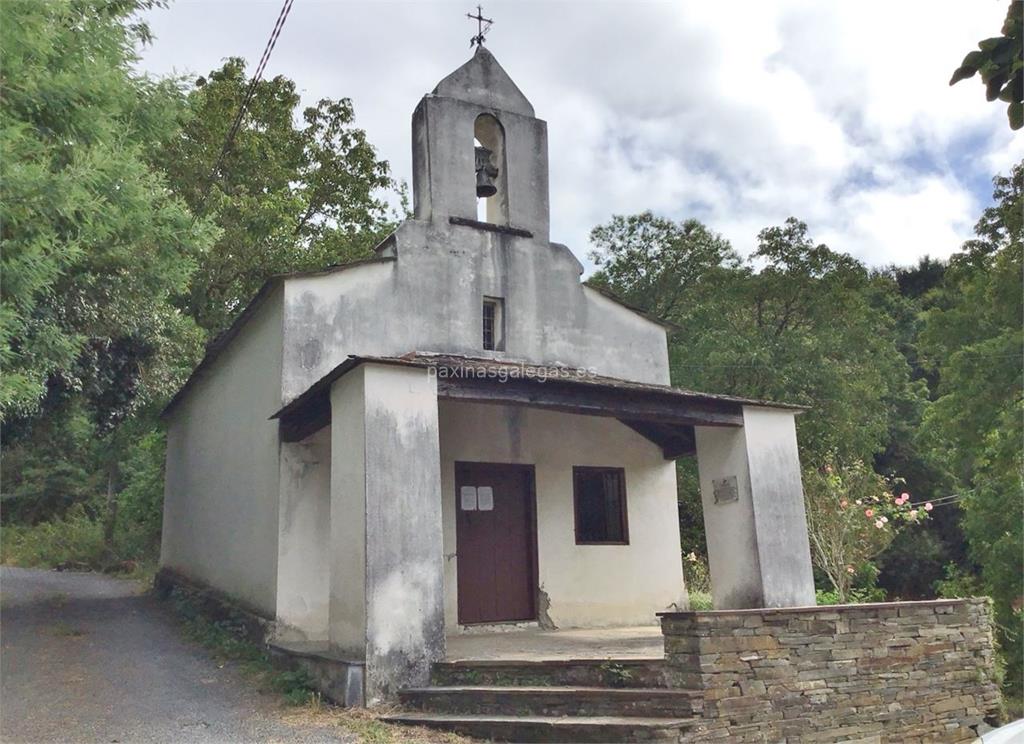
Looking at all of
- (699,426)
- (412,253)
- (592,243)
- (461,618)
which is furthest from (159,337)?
(592,243)

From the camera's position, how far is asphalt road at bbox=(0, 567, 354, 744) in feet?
21.3

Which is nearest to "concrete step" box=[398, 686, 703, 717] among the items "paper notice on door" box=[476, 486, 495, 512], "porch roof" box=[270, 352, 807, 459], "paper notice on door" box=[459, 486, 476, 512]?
"porch roof" box=[270, 352, 807, 459]

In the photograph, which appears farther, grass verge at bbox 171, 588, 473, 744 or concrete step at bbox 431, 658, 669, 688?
concrete step at bbox 431, 658, 669, 688

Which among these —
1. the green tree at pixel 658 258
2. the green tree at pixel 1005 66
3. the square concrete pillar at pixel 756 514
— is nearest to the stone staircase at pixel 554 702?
the square concrete pillar at pixel 756 514

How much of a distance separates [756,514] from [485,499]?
3449 mm

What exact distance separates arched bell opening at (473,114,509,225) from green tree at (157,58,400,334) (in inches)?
278

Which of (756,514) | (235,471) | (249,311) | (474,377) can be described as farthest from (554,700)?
(235,471)

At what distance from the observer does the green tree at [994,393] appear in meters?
16.4

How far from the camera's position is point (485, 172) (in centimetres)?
1117

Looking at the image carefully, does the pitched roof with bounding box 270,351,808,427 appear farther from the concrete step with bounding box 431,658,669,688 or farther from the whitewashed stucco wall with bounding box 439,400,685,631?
the concrete step with bounding box 431,658,669,688

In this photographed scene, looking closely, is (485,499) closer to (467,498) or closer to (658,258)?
(467,498)

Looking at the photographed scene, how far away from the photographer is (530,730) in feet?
20.6

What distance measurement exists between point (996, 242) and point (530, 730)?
17584 mm

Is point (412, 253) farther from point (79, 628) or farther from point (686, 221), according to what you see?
point (686, 221)
